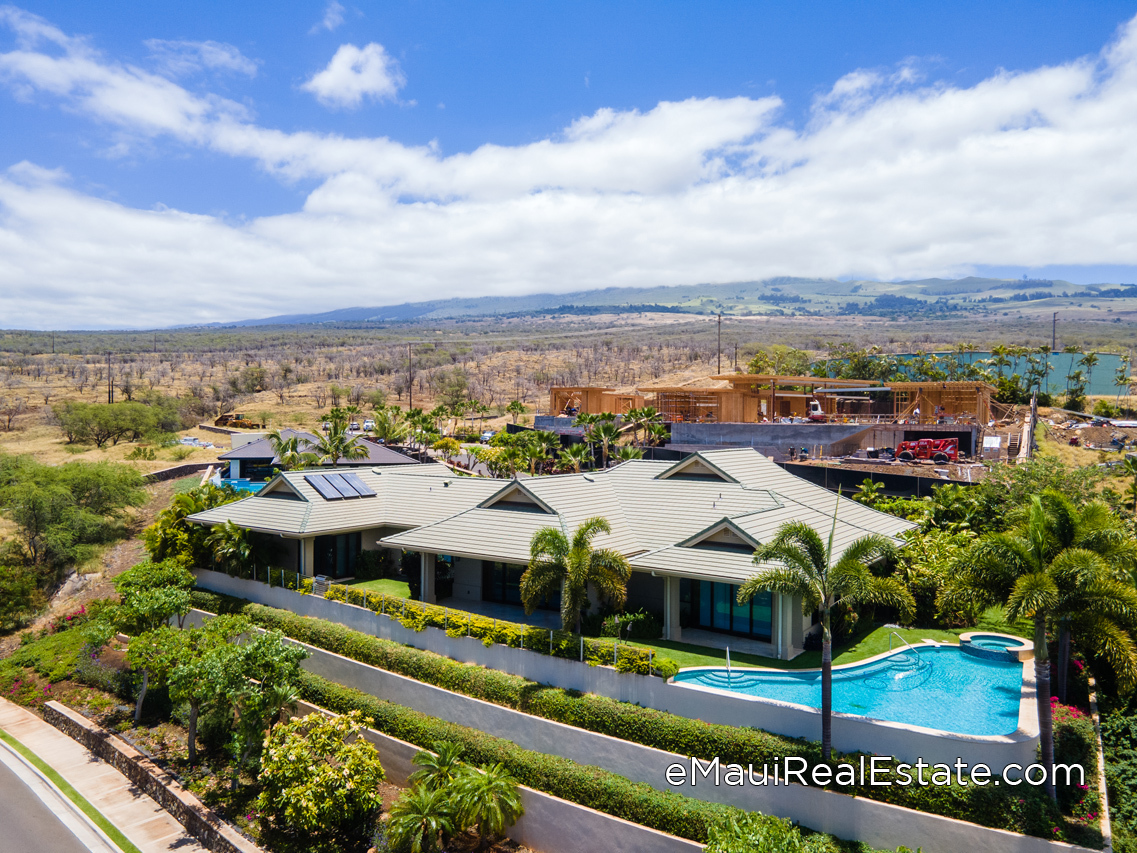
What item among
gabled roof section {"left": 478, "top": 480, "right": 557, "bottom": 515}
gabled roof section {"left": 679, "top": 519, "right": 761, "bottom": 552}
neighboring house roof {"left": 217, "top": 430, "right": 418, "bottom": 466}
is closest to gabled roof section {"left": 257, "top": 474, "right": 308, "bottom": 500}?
gabled roof section {"left": 478, "top": 480, "right": 557, "bottom": 515}

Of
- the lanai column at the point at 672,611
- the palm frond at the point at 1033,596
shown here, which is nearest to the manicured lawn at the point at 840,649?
the lanai column at the point at 672,611

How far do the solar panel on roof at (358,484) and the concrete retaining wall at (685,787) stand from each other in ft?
30.0

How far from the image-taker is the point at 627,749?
62.5 ft

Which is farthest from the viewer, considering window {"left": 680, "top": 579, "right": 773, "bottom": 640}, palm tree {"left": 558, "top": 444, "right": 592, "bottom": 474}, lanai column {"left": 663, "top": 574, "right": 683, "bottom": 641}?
palm tree {"left": 558, "top": 444, "right": 592, "bottom": 474}

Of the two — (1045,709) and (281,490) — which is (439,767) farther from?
(281,490)

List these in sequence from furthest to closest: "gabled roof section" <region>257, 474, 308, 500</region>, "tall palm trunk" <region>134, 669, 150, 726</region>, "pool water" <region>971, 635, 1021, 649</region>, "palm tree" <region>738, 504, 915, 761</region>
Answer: "gabled roof section" <region>257, 474, 308, 500</region> < "tall palm trunk" <region>134, 669, 150, 726</region> < "pool water" <region>971, 635, 1021, 649</region> < "palm tree" <region>738, 504, 915, 761</region>

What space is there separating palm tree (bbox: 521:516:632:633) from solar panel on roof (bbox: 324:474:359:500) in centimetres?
1329

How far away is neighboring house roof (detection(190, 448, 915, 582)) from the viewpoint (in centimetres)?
2373

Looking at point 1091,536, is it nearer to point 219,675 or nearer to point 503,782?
point 503,782

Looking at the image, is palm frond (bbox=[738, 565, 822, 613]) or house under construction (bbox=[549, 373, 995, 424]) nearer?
palm frond (bbox=[738, 565, 822, 613])

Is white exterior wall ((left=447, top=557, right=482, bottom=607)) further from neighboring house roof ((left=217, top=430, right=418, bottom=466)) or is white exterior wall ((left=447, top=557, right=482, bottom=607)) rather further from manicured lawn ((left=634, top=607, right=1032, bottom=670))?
neighboring house roof ((left=217, top=430, right=418, bottom=466))

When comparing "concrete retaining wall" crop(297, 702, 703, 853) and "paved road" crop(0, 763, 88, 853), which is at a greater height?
"concrete retaining wall" crop(297, 702, 703, 853)

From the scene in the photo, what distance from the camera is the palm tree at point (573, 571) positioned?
21.8 m
